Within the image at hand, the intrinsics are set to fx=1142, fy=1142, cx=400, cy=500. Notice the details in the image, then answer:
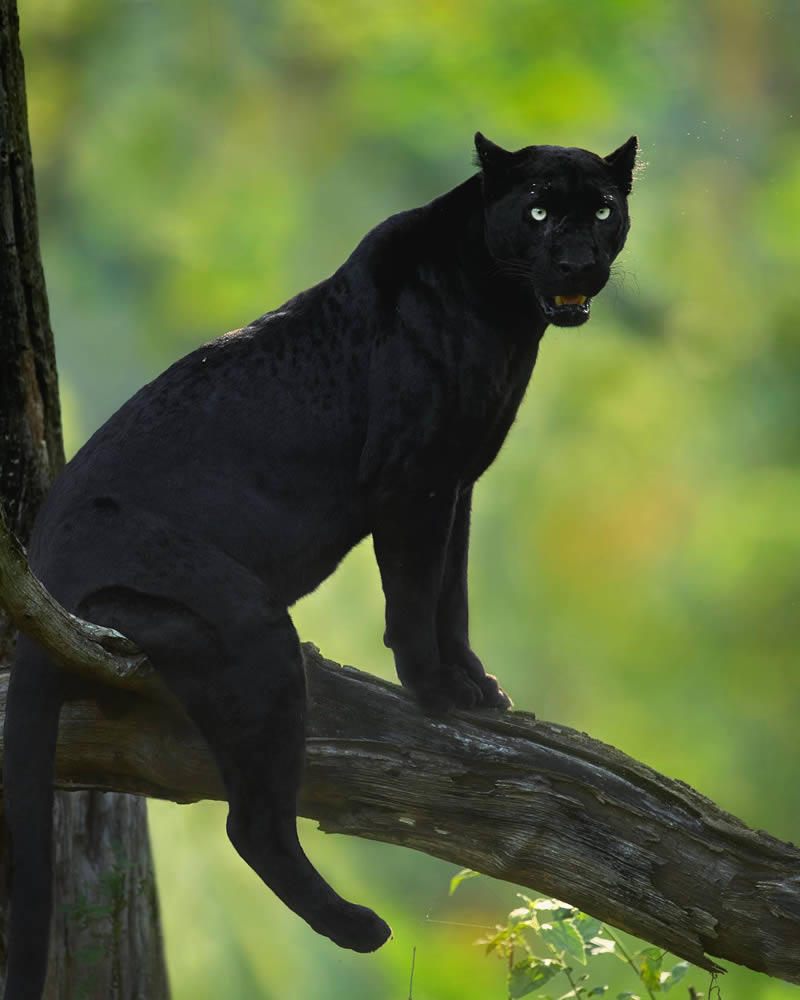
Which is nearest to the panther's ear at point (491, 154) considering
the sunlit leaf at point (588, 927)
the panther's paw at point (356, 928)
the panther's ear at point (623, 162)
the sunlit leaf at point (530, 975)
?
the panther's ear at point (623, 162)

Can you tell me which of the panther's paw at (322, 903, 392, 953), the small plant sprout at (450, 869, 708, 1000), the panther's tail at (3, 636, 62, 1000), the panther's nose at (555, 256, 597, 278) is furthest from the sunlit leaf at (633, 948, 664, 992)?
the panther's nose at (555, 256, 597, 278)

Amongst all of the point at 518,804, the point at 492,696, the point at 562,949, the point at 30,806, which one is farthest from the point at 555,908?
the point at 30,806

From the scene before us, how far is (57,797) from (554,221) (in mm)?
2389

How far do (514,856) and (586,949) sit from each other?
1.47 feet

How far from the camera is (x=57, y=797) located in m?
3.71

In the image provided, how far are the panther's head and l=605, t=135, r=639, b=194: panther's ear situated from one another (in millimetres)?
22

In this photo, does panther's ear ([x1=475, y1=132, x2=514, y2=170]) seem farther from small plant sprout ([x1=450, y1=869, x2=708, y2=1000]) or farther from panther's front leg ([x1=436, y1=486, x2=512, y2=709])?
small plant sprout ([x1=450, y1=869, x2=708, y2=1000])

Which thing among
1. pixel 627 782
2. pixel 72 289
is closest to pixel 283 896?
pixel 627 782

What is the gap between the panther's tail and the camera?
2426mm

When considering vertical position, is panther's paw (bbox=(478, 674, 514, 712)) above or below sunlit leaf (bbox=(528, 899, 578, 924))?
above

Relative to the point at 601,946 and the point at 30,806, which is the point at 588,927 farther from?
the point at 30,806

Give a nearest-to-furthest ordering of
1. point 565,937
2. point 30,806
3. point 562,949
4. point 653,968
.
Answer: point 30,806, point 565,937, point 562,949, point 653,968

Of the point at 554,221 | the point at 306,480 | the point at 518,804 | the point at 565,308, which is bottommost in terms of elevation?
the point at 518,804

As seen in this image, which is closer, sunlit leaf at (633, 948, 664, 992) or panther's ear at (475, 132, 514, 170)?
panther's ear at (475, 132, 514, 170)
